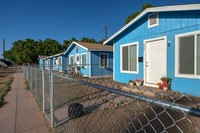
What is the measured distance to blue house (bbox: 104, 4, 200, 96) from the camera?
601cm

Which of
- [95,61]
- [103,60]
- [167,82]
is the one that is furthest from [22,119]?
[103,60]

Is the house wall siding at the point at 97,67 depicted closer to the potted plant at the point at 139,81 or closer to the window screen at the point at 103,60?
the window screen at the point at 103,60

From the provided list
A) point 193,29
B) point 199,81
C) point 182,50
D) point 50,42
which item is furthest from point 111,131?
point 50,42

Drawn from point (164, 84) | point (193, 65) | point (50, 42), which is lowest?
point (164, 84)

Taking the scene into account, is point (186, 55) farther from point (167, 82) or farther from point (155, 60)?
point (155, 60)

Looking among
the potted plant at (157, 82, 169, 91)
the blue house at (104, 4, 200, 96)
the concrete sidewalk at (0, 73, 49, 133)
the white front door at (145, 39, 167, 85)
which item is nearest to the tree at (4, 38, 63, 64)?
the blue house at (104, 4, 200, 96)

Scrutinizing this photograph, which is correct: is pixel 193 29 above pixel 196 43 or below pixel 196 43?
above

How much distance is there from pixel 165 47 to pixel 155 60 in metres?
0.87

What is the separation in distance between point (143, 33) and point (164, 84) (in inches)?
125

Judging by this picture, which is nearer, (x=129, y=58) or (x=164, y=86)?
(x=164, y=86)

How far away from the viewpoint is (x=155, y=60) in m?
7.65

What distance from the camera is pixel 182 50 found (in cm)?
634

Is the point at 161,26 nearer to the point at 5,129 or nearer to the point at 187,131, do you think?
the point at 187,131

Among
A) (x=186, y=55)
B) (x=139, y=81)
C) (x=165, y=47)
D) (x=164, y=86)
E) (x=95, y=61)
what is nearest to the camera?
(x=186, y=55)
